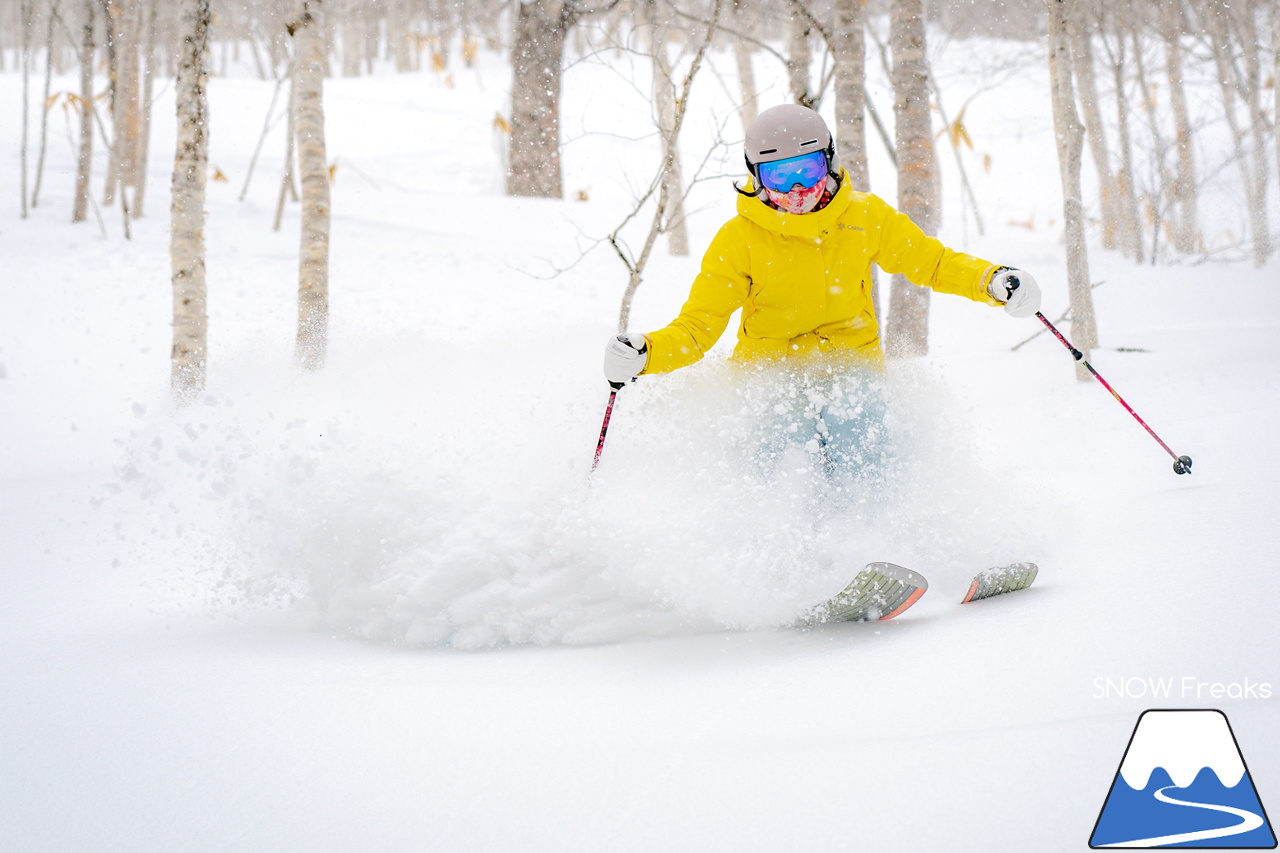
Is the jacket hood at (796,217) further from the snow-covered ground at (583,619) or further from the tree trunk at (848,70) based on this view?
the tree trunk at (848,70)

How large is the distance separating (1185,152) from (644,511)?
57.7 ft

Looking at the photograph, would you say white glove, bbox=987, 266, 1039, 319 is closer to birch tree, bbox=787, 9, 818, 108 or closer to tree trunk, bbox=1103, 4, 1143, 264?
birch tree, bbox=787, 9, 818, 108

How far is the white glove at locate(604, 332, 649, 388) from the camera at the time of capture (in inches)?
98.5

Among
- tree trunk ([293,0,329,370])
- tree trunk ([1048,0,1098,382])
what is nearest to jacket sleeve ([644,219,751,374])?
tree trunk ([1048,0,1098,382])

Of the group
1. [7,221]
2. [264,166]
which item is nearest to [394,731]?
[7,221]

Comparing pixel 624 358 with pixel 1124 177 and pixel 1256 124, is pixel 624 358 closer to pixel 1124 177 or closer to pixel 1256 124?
pixel 1124 177

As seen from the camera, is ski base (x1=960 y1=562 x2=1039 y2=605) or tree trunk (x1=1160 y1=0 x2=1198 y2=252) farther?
tree trunk (x1=1160 y1=0 x2=1198 y2=252)

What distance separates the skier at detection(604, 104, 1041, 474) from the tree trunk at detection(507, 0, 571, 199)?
10798 mm

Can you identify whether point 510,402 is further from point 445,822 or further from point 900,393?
point 445,822

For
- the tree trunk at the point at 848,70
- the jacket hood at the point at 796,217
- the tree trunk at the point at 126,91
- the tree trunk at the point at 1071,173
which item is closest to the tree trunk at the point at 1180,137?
the tree trunk at the point at 1071,173

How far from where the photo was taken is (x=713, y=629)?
2.49 meters

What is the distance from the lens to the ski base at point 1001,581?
2428 millimetres

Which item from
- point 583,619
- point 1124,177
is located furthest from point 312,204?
point 1124,177

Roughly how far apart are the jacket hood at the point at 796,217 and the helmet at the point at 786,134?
125mm
